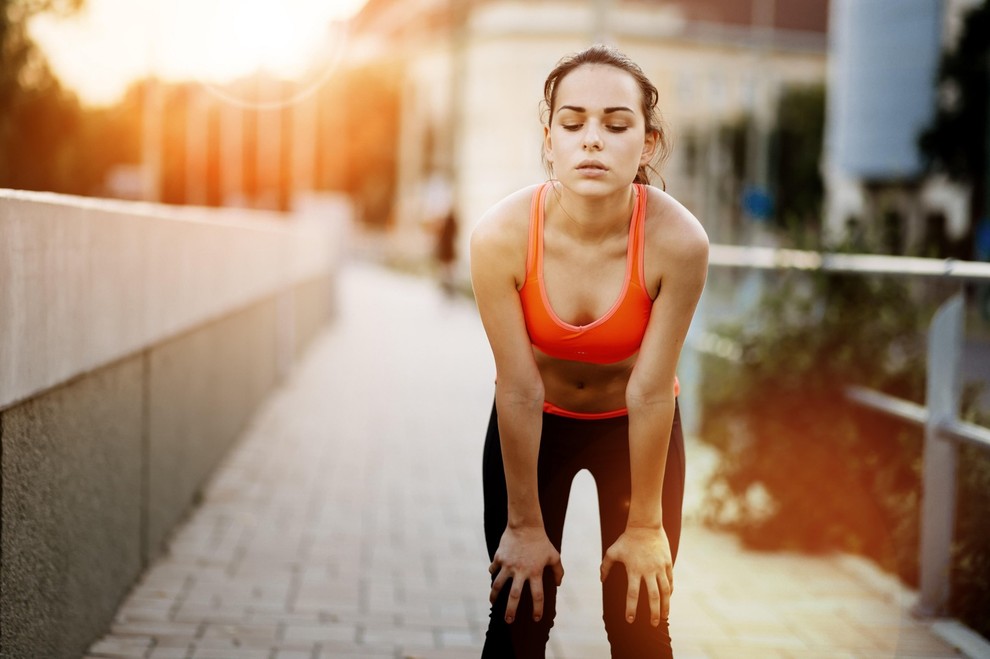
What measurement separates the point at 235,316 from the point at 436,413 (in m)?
2.71

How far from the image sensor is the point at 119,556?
15.8 ft

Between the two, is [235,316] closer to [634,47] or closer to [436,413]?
[436,413]

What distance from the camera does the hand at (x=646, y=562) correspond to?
2834 mm

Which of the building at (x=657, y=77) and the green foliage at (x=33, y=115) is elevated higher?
the building at (x=657, y=77)

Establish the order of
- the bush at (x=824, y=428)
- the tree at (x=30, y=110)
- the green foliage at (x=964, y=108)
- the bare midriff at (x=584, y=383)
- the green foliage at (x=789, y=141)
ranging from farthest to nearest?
1. the green foliage at (x=789, y=141)
2. the green foliage at (x=964, y=108)
3. the tree at (x=30, y=110)
4. the bush at (x=824, y=428)
5. the bare midriff at (x=584, y=383)

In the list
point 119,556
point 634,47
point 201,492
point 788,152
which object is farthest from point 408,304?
point 634,47

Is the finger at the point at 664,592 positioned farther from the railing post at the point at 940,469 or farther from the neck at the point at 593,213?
the railing post at the point at 940,469

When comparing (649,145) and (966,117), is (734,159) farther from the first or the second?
(649,145)

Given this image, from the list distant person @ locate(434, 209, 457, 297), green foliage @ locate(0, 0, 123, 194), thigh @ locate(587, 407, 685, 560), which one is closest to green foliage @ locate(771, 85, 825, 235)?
distant person @ locate(434, 209, 457, 297)

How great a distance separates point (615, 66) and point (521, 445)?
2.80 feet

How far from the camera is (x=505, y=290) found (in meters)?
2.79

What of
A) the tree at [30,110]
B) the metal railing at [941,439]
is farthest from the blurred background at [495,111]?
the metal railing at [941,439]

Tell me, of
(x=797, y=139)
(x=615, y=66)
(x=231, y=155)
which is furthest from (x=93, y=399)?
(x=231, y=155)

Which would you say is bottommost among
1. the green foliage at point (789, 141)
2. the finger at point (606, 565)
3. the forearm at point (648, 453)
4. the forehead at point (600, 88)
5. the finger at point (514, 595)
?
the finger at point (514, 595)
